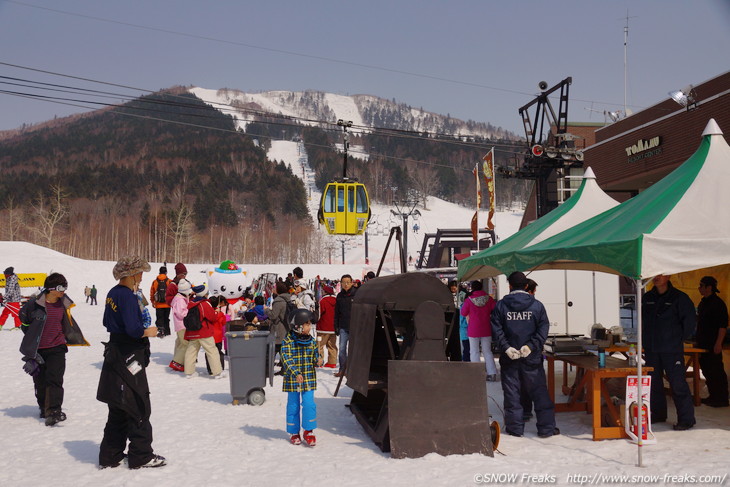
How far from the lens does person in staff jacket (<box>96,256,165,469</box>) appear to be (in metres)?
5.95

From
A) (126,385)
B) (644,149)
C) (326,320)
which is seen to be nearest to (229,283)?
(326,320)

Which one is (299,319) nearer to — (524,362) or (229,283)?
(524,362)

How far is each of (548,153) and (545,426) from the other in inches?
957

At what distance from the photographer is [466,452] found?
6527 millimetres

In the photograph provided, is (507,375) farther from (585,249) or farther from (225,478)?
(225,478)

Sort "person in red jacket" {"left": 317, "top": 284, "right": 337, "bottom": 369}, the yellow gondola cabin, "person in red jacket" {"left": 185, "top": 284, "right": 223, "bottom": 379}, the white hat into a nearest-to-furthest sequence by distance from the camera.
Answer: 1. "person in red jacket" {"left": 185, "top": 284, "right": 223, "bottom": 379}
2. the white hat
3. "person in red jacket" {"left": 317, "top": 284, "right": 337, "bottom": 369}
4. the yellow gondola cabin

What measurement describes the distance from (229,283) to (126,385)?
37.8 ft

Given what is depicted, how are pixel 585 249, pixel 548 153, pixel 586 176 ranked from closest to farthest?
1. pixel 585 249
2. pixel 586 176
3. pixel 548 153

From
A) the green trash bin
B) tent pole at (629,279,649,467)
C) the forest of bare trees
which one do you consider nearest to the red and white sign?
tent pole at (629,279,649,467)

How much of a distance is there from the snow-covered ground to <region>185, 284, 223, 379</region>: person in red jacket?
60.3 inches

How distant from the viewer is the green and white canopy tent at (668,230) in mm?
6328

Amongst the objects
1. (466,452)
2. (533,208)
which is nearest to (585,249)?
(466,452)

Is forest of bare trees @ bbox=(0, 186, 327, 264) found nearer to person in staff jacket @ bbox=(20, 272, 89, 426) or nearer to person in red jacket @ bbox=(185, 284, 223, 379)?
person in red jacket @ bbox=(185, 284, 223, 379)

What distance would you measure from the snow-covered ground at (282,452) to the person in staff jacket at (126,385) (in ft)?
0.67
